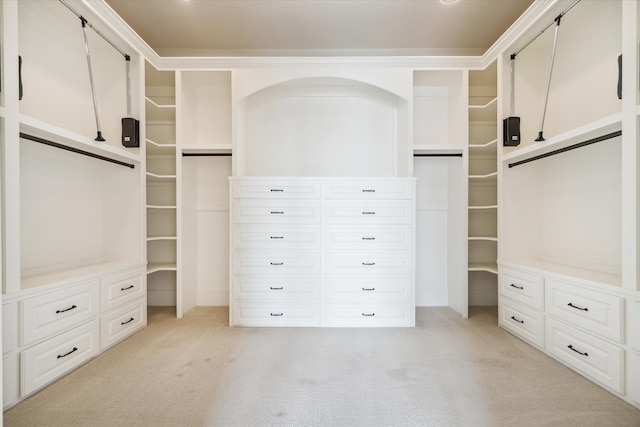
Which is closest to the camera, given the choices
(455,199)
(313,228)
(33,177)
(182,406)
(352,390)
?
(182,406)

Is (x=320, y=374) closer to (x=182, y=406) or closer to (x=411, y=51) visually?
(x=182, y=406)

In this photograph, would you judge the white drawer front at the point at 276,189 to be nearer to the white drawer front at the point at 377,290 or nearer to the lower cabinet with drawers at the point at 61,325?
the white drawer front at the point at 377,290

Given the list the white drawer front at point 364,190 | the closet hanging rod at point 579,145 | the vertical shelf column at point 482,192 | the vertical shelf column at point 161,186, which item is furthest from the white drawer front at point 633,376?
the vertical shelf column at point 161,186

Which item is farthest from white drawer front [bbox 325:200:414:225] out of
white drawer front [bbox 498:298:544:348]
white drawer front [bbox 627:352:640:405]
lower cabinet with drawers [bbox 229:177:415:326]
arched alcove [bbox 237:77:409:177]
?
white drawer front [bbox 627:352:640:405]

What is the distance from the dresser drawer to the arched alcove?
155 cm

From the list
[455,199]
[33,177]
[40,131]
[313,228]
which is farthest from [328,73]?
[33,177]

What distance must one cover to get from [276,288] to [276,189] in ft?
3.14

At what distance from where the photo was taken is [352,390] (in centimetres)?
175

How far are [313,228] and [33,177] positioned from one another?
222 cm

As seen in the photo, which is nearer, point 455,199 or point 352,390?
point 352,390

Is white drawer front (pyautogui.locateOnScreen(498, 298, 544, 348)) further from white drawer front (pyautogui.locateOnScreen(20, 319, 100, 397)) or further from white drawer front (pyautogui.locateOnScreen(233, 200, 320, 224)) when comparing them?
white drawer front (pyautogui.locateOnScreen(20, 319, 100, 397))

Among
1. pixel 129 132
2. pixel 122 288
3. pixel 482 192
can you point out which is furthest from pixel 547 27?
pixel 122 288

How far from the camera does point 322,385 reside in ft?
5.90

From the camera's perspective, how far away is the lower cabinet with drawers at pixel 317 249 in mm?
2746
